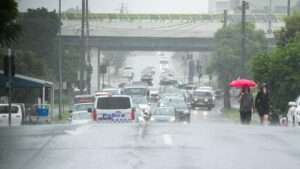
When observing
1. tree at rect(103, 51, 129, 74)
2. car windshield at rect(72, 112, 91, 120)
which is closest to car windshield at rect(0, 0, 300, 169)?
car windshield at rect(72, 112, 91, 120)

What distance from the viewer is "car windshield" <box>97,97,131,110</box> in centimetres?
4091

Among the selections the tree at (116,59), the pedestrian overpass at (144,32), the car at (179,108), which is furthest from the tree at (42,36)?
the tree at (116,59)

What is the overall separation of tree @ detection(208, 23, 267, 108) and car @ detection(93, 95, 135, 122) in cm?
3527

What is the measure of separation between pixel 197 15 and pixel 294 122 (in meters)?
56.9

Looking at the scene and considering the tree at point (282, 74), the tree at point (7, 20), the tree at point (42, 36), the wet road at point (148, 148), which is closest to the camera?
the wet road at point (148, 148)

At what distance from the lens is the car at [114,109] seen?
40.4 metres

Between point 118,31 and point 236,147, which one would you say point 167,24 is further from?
point 236,147

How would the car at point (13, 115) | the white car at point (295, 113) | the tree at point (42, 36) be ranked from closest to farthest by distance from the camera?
1. the white car at point (295, 113)
2. the car at point (13, 115)
3. the tree at point (42, 36)

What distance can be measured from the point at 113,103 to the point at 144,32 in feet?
154

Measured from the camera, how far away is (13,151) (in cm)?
1850

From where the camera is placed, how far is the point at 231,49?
3002 inches

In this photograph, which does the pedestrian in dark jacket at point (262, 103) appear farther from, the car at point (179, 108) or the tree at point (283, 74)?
the car at point (179, 108)

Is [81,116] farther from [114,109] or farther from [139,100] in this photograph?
[139,100]

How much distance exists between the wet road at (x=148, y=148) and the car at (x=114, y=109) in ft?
50.8
